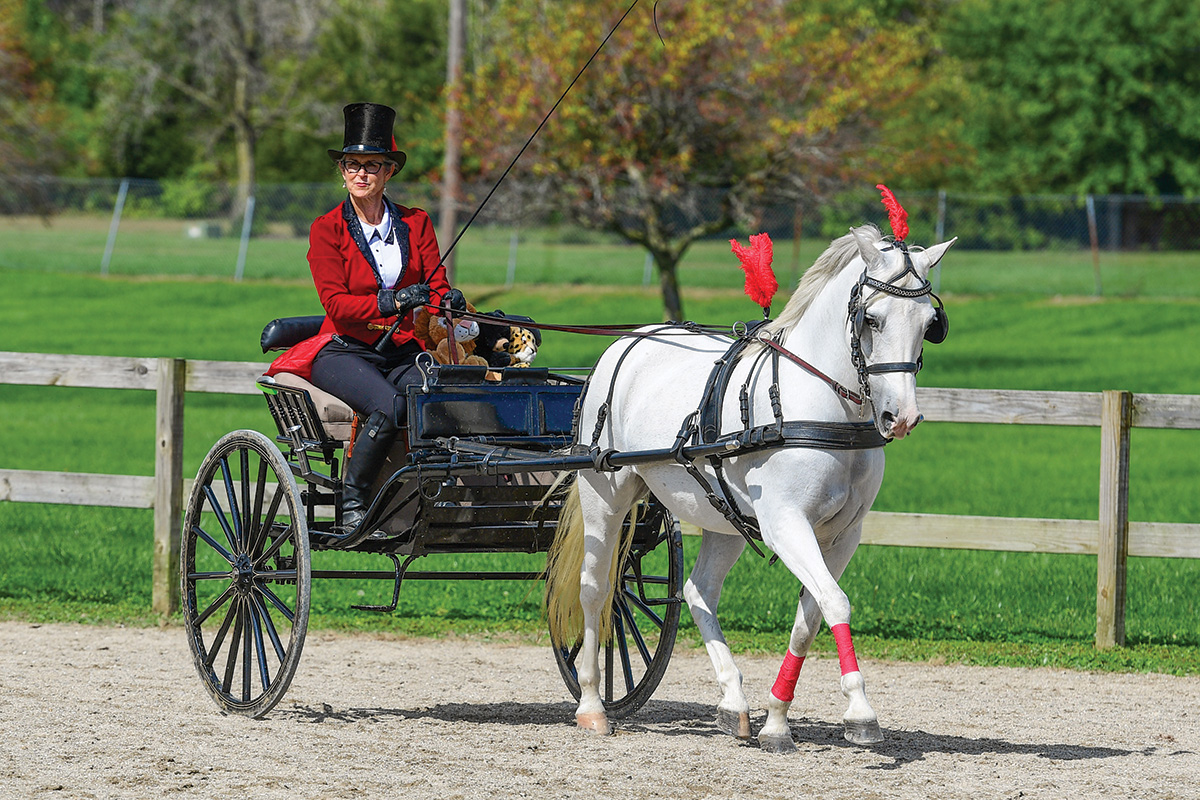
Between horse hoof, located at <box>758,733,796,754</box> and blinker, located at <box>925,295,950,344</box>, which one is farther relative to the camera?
horse hoof, located at <box>758,733,796,754</box>

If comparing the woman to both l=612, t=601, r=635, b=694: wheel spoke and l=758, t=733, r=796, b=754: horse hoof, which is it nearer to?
l=612, t=601, r=635, b=694: wheel spoke

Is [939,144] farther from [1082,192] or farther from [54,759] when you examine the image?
[54,759]

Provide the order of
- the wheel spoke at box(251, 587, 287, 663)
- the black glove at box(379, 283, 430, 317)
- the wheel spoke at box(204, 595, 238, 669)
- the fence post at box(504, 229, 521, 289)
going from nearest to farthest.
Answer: the black glove at box(379, 283, 430, 317) → the wheel spoke at box(251, 587, 287, 663) → the wheel spoke at box(204, 595, 238, 669) → the fence post at box(504, 229, 521, 289)

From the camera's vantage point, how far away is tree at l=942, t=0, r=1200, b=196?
39.3 m

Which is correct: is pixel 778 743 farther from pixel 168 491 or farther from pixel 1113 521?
pixel 168 491

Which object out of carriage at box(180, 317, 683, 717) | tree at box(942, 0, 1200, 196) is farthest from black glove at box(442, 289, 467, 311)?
tree at box(942, 0, 1200, 196)

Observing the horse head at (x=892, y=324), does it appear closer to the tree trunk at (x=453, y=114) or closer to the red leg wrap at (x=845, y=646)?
the red leg wrap at (x=845, y=646)

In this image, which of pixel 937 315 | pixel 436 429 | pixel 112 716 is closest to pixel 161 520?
pixel 112 716

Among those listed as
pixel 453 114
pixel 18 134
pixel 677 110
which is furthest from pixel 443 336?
pixel 18 134

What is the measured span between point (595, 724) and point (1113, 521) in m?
A: 3.27

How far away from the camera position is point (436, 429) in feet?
19.0

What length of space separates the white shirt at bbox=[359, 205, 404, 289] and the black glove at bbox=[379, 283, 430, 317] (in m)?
0.38

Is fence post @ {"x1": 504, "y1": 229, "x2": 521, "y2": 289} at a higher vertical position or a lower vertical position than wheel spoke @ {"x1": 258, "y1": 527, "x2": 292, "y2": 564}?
higher

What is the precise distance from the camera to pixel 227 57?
41156mm
